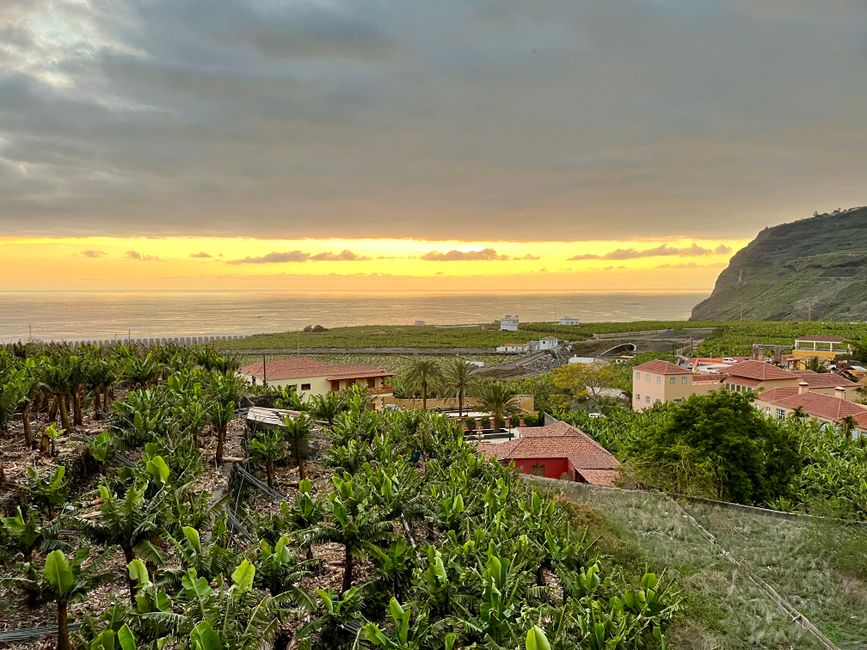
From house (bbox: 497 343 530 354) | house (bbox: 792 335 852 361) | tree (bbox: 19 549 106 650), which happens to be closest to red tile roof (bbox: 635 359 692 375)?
house (bbox: 792 335 852 361)

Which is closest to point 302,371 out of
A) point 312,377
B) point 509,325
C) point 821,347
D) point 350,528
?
point 312,377

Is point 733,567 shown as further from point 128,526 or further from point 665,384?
point 665,384

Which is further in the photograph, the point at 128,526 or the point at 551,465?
the point at 551,465

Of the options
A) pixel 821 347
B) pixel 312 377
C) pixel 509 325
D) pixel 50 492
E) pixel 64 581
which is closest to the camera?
pixel 64 581

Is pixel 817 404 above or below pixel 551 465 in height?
above

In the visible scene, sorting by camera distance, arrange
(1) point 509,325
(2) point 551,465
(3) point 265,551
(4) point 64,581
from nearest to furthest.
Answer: (4) point 64,581
(3) point 265,551
(2) point 551,465
(1) point 509,325

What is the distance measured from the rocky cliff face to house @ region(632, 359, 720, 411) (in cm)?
9248

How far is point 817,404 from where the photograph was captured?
1415 inches

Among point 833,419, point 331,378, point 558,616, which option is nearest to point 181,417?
point 558,616

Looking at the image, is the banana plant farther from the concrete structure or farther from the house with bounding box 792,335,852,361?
the house with bounding box 792,335,852,361

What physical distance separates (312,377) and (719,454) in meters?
27.8

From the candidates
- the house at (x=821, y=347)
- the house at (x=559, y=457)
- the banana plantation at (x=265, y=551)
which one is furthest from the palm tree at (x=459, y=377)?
the house at (x=821, y=347)

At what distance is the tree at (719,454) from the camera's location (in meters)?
21.5

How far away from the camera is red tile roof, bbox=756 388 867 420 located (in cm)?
3366
